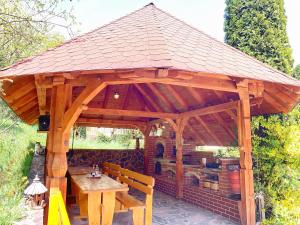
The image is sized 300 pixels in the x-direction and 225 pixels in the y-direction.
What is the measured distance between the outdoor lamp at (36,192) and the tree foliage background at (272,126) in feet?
14.7

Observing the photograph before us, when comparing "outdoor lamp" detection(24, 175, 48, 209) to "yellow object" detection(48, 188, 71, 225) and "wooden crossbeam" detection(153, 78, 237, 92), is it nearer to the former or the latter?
"yellow object" detection(48, 188, 71, 225)

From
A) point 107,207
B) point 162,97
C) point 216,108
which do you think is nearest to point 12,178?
point 107,207

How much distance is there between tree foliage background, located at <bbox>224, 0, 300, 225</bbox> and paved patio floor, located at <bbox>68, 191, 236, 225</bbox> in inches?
49.3

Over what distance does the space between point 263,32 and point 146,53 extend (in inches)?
204

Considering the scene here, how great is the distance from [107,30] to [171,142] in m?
5.22

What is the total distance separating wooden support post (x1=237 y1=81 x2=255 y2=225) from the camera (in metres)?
5.05

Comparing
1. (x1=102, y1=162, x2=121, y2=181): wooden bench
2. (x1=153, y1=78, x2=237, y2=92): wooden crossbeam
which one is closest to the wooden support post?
(x1=153, y1=78, x2=237, y2=92): wooden crossbeam

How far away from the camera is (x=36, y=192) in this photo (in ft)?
14.4

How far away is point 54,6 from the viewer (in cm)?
606

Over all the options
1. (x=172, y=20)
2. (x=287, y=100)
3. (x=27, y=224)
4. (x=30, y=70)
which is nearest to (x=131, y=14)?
(x=172, y=20)

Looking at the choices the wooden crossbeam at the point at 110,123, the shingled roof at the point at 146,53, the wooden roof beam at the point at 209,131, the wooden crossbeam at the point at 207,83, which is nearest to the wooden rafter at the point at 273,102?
the shingled roof at the point at 146,53

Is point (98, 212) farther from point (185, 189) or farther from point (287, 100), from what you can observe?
point (287, 100)

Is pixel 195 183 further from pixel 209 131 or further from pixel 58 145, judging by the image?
pixel 58 145

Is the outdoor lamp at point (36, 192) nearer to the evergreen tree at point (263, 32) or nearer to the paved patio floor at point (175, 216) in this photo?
the paved patio floor at point (175, 216)
